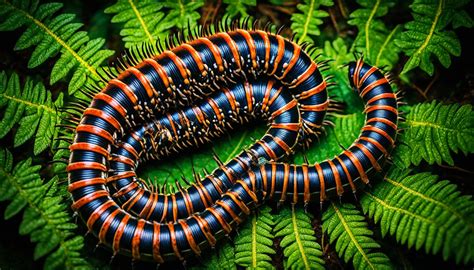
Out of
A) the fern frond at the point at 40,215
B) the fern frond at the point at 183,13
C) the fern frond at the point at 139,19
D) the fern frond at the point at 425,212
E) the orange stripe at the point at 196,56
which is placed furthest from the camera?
the fern frond at the point at 183,13

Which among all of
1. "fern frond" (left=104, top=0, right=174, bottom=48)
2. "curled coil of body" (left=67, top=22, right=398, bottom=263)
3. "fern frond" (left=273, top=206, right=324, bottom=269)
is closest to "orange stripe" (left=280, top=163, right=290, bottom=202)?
"curled coil of body" (left=67, top=22, right=398, bottom=263)

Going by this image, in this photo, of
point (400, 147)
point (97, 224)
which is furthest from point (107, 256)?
point (400, 147)

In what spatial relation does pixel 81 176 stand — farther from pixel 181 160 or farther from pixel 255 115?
pixel 255 115

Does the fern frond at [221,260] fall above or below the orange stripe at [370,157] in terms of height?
below

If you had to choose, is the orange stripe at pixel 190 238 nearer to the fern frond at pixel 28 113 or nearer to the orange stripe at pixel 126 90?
the orange stripe at pixel 126 90

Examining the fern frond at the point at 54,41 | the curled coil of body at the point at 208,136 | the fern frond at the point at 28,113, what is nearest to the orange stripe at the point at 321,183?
the curled coil of body at the point at 208,136

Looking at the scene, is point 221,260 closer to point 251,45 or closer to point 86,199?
point 86,199

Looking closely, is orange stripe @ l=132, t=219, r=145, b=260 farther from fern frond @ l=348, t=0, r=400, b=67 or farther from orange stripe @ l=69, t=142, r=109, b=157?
fern frond @ l=348, t=0, r=400, b=67

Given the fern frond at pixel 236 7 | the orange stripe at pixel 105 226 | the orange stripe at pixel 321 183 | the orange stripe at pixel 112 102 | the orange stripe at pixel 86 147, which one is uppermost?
the fern frond at pixel 236 7

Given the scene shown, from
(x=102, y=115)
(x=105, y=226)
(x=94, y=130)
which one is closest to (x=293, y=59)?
(x=102, y=115)
